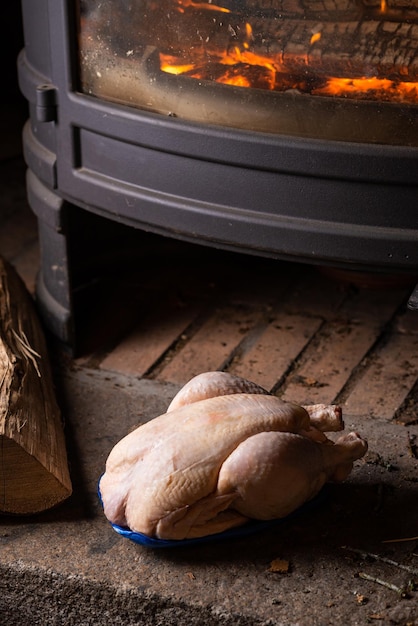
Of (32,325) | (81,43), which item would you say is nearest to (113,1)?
(81,43)

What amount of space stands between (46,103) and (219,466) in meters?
0.74

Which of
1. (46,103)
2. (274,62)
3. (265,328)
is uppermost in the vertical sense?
(274,62)

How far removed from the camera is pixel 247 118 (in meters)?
1.40

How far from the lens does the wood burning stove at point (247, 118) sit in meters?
1.33

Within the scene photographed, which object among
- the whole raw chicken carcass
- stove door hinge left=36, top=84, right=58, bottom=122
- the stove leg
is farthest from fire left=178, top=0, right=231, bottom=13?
the whole raw chicken carcass

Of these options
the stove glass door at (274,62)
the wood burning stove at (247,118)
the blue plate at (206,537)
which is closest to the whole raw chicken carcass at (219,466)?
the blue plate at (206,537)

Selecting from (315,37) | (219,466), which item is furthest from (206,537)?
(315,37)

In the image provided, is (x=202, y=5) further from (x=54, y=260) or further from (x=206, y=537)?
(x=206, y=537)

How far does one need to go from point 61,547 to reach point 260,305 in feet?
2.67

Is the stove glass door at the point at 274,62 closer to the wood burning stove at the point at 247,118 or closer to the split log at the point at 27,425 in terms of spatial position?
the wood burning stove at the point at 247,118

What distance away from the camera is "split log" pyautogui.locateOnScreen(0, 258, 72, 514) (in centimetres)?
132

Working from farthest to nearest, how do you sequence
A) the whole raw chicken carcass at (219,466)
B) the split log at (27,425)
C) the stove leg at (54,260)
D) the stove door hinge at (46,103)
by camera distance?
the stove leg at (54,260)
the stove door hinge at (46,103)
the split log at (27,425)
the whole raw chicken carcass at (219,466)

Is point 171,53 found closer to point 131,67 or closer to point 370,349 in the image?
point 131,67

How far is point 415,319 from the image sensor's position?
1.87m
